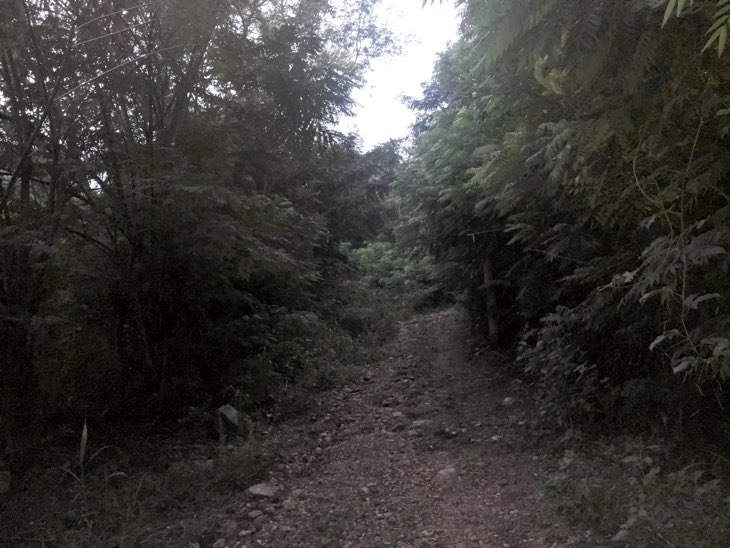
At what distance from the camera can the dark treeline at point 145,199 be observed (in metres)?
6.26

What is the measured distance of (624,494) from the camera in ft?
14.5

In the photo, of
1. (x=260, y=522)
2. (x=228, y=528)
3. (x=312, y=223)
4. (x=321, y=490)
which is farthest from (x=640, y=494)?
(x=312, y=223)

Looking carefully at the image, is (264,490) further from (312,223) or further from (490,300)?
(490,300)

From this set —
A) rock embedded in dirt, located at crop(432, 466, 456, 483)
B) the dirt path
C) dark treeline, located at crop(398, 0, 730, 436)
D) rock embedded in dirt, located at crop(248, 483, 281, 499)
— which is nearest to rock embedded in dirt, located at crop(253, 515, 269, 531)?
the dirt path

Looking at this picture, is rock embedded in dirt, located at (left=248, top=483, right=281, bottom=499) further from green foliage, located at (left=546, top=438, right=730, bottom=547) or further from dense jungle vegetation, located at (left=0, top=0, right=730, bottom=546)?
green foliage, located at (left=546, top=438, right=730, bottom=547)

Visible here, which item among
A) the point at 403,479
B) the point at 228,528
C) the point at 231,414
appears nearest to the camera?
the point at 228,528

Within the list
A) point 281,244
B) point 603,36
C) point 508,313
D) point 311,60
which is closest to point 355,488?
point 281,244

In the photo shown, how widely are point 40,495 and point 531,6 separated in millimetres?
6089

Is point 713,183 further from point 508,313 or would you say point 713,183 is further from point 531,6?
point 508,313

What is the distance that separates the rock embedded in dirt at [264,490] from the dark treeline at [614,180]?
3.14 metres

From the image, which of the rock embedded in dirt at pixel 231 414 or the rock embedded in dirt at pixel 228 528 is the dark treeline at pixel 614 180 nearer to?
the rock embedded in dirt at pixel 228 528

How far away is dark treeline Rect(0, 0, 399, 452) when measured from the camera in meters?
6.26

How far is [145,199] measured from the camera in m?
6.80

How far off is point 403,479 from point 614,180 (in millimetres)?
3662
